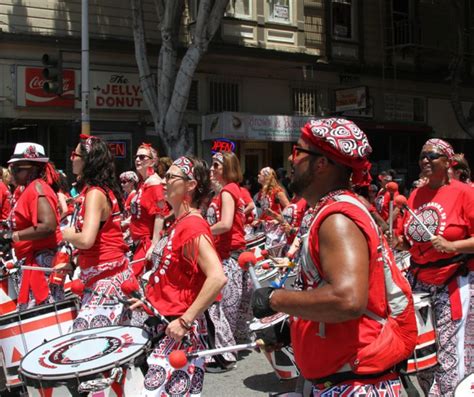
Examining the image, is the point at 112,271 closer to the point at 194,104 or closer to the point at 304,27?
the point at 194,104

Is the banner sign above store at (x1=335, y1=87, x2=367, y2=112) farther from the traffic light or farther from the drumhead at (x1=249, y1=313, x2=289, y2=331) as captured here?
the drumhead at (x1=249, y1=313, x2=289, y2=331)

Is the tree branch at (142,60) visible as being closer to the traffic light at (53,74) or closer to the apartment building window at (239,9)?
the traffic light at (53,74)

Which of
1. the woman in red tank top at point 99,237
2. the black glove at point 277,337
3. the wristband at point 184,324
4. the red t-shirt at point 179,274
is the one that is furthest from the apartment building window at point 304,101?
the black glove at point 277,337

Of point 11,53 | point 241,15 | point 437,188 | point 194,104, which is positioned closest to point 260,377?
point 437,188

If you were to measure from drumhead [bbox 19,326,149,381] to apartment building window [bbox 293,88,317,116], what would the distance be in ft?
58.7

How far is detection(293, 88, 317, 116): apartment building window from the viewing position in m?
21.2

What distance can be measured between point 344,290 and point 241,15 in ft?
59.9

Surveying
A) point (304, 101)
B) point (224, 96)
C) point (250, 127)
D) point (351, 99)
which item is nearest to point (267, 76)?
point (304, 101)

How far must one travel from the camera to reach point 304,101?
21.4m

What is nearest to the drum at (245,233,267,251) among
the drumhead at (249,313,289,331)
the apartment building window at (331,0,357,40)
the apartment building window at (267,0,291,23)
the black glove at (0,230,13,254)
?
the black glove at (0,230,13,254)

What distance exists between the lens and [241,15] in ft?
64.6

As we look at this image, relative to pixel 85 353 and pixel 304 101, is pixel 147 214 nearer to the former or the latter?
pixel 85 353

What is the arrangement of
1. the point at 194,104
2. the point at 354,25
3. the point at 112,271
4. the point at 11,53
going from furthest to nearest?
the point at 354,25 < the point at 194,104 < the point at 11,53 < the point at 112,271

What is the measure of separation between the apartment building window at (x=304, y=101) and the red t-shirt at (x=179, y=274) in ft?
58.3
